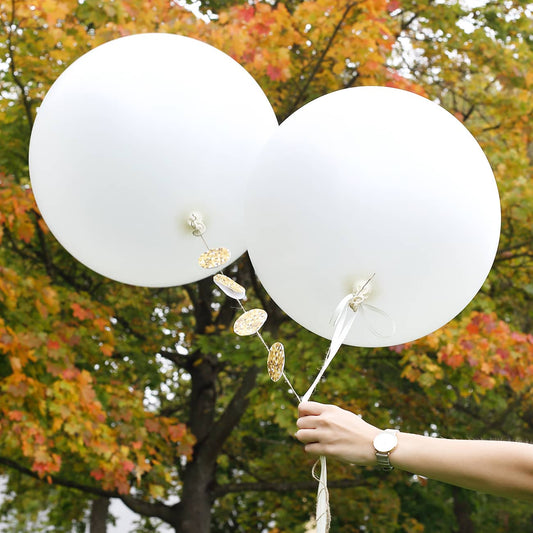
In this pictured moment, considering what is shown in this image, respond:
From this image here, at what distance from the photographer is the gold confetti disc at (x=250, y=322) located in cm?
186

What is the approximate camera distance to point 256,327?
1867 mm

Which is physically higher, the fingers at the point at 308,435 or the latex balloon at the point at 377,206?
the latex balloon at the point at 377,206

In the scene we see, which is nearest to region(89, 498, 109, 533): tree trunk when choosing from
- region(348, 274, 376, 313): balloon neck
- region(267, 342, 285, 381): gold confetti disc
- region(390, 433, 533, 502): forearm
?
region(267, 342, 285, 381): gold confetti disc

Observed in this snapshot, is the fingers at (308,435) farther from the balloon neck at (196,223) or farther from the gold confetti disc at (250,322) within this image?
the balloon neck at (196,223)

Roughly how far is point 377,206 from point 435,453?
58 cm

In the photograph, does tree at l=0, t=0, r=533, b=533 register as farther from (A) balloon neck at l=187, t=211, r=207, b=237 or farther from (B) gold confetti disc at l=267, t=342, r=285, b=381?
(B) gold confetti disc at l=267, t=342, r=285, b=381

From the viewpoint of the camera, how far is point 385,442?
4.67ft

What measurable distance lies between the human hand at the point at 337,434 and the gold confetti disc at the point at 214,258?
67 cm

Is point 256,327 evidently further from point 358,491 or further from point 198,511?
point 358,491

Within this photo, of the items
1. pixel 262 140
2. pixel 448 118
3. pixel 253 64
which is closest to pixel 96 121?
pixel 262 140

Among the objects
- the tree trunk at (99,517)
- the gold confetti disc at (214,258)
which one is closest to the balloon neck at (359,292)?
the gold confetti disc at (214,258)

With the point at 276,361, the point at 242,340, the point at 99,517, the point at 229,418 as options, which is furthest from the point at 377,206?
the point at 99,517

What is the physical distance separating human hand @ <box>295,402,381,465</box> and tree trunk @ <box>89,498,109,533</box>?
7.08m

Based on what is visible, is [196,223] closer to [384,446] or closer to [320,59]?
[384,446]
